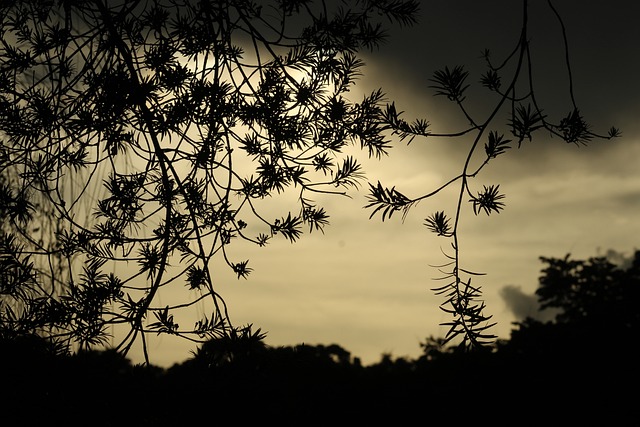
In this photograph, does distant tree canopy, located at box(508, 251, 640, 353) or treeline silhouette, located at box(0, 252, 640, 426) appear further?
distant tree canopy, located at box(508, 251, 640, 353)

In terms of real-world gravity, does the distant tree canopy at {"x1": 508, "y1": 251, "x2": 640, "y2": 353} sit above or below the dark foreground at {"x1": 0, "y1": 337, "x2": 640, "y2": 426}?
above

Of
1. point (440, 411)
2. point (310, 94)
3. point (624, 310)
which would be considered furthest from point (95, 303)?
point (624, 310)

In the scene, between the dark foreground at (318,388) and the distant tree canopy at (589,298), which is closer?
the dark foreground at (318,388)

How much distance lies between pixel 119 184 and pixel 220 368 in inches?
27.5

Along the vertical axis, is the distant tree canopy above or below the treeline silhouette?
above

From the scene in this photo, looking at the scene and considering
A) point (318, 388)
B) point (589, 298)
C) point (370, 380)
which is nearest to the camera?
point (318, 388)

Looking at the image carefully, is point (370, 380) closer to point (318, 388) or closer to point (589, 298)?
point (318, 388)

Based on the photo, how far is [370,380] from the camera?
4.26m

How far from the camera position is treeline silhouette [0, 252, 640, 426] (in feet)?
5.25

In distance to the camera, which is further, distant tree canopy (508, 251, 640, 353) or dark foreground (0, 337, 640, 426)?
distant tree canopy (508, 251, 640, 353)

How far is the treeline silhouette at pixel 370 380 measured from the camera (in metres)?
1.60

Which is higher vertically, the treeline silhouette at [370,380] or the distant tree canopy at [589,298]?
the distant tree canopy at [589,298]

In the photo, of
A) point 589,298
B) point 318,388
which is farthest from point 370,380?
point 589,298

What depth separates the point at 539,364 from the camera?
Answer: 456 cm
